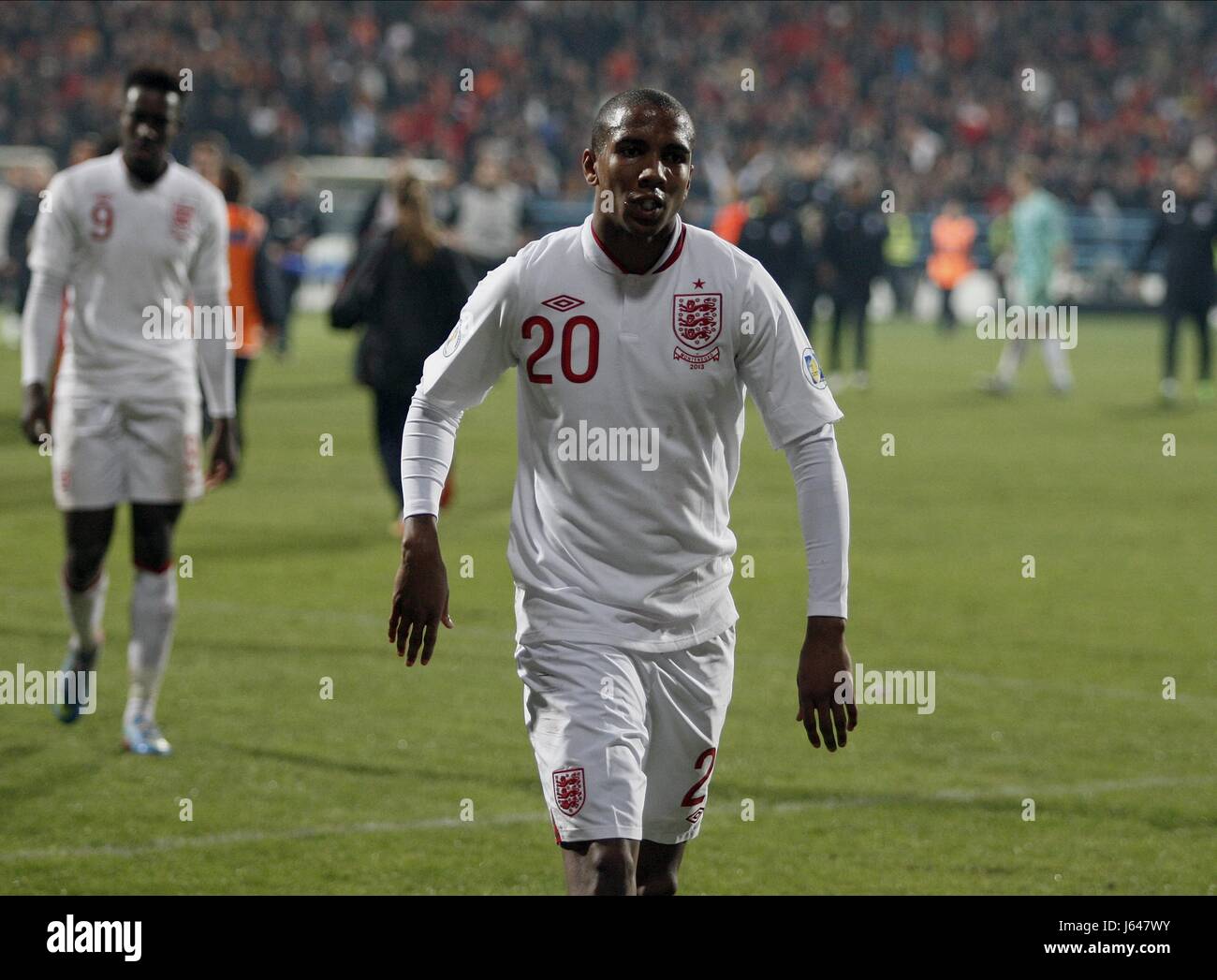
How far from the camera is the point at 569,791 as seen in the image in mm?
4062

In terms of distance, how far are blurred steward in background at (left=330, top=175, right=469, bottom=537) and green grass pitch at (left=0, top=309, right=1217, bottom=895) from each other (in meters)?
1.15

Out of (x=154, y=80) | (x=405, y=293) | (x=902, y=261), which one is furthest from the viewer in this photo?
(x=902, y=261)

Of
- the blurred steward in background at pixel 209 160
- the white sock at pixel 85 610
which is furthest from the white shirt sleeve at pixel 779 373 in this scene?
the blurred steward in background at pixel 209 160

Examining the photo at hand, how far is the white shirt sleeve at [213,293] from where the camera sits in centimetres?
724

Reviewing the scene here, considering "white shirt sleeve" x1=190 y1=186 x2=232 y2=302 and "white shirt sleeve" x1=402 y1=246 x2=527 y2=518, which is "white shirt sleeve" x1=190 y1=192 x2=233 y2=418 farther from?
"white shirt sleeve" x1=402 y1=246 x2=527 y2=518

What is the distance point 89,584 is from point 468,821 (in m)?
1.94

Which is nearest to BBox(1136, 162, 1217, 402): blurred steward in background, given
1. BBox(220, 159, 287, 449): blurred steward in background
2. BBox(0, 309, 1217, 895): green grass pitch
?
BBox(0, 309, 1217, 895): green grass pitch

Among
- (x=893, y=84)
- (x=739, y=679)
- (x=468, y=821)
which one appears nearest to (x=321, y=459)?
(x=739, y=679)

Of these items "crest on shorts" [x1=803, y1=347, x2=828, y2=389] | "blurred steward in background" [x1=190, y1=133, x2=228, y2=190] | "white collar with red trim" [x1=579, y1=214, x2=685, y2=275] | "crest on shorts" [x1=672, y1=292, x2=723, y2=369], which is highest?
"blurred steward in background" [x1=190, y1=133, x2=228, y2=190]

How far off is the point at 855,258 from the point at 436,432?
18547 millimetres

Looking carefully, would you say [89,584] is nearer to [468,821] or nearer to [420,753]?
[420,753]

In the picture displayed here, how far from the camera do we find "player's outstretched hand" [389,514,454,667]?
409cm

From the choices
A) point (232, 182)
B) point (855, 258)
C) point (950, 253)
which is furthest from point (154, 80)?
point (950, 253)

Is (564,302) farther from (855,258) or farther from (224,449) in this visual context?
(855,258)
